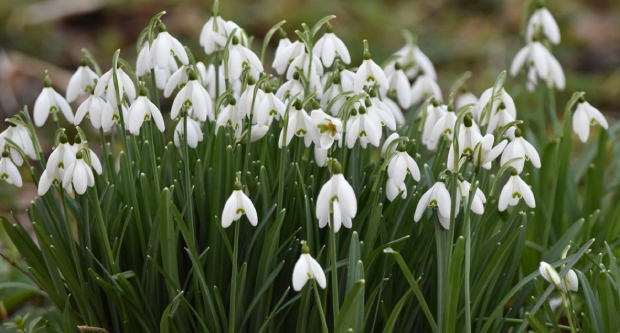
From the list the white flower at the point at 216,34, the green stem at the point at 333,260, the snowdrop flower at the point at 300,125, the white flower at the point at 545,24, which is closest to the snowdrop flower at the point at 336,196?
the green stem at the point at 333,260

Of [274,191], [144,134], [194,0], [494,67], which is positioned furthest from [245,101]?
[194,0]

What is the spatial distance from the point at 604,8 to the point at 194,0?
13.1 feet

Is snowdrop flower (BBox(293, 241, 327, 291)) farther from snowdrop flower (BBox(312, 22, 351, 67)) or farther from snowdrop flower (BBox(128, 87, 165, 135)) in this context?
snowdrop flower (BBox(312, 22, 351, 67))

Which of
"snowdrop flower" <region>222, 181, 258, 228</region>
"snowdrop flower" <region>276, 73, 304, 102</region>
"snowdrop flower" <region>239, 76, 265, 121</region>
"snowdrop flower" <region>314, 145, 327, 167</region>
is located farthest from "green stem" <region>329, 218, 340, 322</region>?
"snowdrop flower" <region>276, 73, 304, 102</region>

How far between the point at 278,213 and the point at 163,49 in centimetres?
53

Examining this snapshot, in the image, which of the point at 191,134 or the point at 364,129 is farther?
the point at 191,134

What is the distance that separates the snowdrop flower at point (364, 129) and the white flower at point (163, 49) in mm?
496

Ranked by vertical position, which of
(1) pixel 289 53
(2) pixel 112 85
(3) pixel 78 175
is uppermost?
(1) pixel 289 53

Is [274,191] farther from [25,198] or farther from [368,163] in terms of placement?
[25,198]

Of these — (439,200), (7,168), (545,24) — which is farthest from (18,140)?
(545,24)

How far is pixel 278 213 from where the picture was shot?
1805mm

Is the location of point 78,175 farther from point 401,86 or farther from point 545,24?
point 545,24

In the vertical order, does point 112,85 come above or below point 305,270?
above

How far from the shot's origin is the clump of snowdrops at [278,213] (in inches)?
68.9
